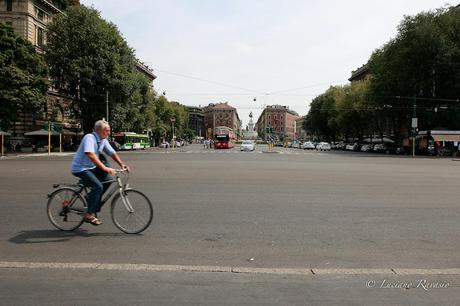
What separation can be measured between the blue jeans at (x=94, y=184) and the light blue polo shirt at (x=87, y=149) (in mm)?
84

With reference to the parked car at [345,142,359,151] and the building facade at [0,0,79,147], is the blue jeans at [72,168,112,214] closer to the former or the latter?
the building facade at [0,0,79,147]

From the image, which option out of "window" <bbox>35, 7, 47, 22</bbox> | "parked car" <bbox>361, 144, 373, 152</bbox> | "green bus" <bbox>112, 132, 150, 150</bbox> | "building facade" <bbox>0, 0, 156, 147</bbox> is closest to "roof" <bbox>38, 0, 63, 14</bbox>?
"building facade" <bbox>0, 0, 156, 147</bbox>

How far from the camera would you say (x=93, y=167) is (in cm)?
796

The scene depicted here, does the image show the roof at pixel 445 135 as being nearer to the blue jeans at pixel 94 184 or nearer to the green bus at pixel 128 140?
the green bus at pixel 128 140

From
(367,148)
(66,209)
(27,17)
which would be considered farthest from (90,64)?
(66,209)

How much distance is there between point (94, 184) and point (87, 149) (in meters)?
0.57

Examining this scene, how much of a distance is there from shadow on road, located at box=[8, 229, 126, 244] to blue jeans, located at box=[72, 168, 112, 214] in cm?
42

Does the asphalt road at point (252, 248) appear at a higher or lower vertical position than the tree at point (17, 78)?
lower

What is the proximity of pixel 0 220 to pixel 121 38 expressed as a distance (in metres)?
55.9

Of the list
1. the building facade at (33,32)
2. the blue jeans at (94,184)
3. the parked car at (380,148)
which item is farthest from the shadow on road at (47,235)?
the parked car at (380,148)

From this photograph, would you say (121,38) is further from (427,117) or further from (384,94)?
(427,117)

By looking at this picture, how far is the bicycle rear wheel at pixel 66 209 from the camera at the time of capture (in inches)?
321

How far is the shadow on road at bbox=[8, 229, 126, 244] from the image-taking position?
759 centimetres

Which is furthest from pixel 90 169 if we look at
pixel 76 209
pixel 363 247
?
pixel 363 247
